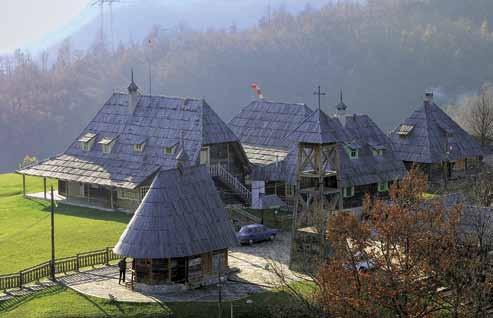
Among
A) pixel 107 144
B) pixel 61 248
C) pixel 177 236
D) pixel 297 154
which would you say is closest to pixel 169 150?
pixel 107 144

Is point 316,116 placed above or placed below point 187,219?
above

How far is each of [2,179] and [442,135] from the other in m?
28.1

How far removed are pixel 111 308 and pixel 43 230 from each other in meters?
13.8

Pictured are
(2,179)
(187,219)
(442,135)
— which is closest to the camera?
(187,219)

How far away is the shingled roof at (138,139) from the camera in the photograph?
51.8 metres

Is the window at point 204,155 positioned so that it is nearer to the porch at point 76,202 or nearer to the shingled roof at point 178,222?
the porch at point 76,202

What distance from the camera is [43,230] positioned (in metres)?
48.1

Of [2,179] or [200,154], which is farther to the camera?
[2,179]

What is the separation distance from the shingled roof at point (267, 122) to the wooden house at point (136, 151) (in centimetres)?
309

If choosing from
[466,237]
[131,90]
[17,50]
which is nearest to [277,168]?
[131,90]

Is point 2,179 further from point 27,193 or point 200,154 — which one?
point 200,154

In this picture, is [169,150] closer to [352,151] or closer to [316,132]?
[352,151]

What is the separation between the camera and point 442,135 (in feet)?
195

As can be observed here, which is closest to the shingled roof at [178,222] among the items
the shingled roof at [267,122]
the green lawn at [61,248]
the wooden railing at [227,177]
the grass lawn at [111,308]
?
the grass lawn at [111,308]
